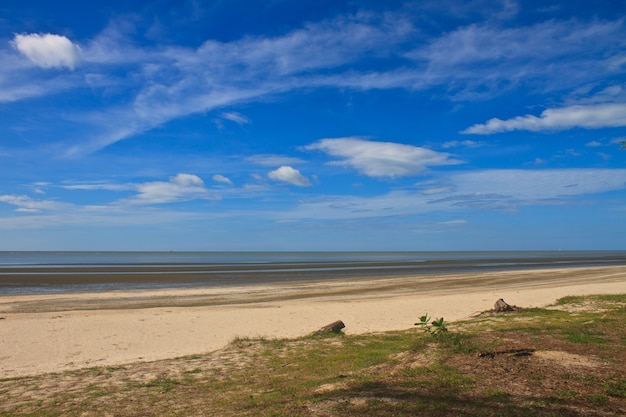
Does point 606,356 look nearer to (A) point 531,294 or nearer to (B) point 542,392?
(B) point 542,392

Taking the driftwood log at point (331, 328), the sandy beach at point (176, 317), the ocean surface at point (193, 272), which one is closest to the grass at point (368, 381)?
the driftwood log at point (331, 328)

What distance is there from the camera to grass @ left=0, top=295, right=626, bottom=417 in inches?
264

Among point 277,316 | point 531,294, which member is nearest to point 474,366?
point 277,316

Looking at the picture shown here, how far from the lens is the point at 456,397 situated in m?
6.92

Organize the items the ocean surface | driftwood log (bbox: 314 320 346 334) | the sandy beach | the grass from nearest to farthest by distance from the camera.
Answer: the grass < the sandy beach < driftwood log (bbox: 314 320 346 334) < the ocean surface

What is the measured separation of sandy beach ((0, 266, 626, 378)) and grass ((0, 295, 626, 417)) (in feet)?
7.56

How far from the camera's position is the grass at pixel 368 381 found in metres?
6.70

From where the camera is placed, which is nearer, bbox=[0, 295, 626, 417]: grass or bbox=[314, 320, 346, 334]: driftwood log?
bbox=[0, 295, 626, 417]: grass

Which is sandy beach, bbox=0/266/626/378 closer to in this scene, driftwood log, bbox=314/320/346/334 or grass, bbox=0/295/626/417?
driftwood log, bbox=314/320/346/334

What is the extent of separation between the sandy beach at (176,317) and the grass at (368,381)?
2304 millimetres

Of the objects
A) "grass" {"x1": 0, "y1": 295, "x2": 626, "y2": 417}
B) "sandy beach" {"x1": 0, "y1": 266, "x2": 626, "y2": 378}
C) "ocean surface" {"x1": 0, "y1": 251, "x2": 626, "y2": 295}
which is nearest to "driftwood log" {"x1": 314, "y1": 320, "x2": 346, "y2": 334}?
A: "sandy beach" {"x1": 0, "y1": 266, "x2": 626, "y2": 378}

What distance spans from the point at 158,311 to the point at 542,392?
1758cm

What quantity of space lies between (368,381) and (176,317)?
1271 cm

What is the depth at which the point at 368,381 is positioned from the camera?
805 cm
